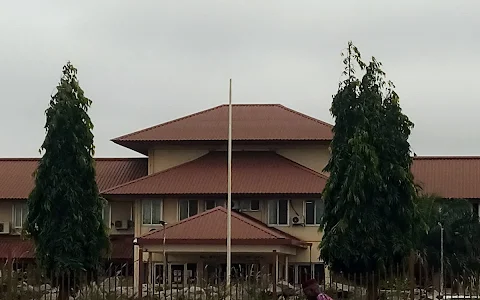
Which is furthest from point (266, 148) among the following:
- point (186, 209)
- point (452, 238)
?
point (452, 238)

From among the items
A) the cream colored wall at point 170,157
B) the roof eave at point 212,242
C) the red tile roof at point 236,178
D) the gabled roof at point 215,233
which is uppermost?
the cream colored wall at point 170,157

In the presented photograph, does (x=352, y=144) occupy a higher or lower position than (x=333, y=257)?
higher

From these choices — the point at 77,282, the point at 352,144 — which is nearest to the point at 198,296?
the point at 77,282

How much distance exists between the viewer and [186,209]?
152 ft

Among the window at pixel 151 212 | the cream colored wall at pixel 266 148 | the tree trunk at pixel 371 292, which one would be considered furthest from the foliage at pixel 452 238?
the tree trunk at pixel 371 292

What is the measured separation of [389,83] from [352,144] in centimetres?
242

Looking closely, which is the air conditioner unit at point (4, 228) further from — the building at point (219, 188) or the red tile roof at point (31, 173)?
the red tile roof at point (31, 173)

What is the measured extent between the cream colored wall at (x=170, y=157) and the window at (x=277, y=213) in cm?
498

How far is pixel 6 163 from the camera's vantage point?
5362cm

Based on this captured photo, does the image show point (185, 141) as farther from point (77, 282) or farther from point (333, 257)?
point (77, 282)

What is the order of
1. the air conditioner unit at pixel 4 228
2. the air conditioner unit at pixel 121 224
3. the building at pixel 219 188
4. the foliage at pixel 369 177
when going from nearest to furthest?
the foliage at pixel 369 177
the building at pixel 219 188
the air conditioner unit at pixel 121 224
the air conditioner unit at pixel 4 228

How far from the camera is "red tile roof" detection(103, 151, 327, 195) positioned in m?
44.9

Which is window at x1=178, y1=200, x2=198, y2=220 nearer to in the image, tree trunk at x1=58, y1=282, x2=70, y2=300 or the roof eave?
the roof eave

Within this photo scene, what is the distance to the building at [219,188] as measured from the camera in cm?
4150
